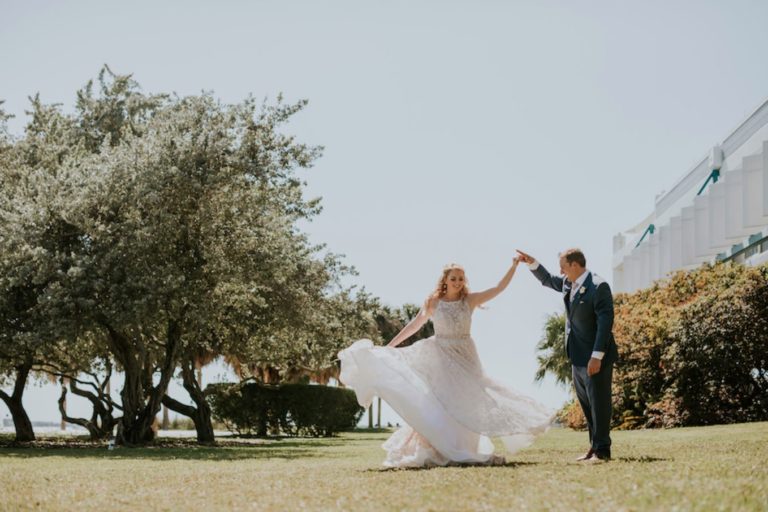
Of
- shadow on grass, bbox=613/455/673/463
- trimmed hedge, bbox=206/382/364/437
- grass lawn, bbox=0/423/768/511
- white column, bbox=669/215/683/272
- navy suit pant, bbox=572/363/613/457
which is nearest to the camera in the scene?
grass lawn, bbox=0/423/768/511

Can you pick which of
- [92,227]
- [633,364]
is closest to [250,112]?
[92,227]

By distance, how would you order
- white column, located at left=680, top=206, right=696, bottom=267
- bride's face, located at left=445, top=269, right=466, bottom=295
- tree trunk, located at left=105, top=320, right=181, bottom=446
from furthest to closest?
white column, located at left=680, top=206, right=696, bottom=267 < tree trunk, located at left=105, top=320, right=181, bottom=446 < bride's face, located at left=445, top=269, right=466, bottom=295

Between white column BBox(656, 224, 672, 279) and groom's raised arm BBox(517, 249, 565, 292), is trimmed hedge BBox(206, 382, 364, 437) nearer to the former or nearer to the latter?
white column BBox(656, 224, 672, 279)

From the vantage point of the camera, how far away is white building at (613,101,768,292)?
34.2 m

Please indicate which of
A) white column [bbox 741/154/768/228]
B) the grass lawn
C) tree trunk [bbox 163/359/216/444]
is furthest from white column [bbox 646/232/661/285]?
the grass lawn

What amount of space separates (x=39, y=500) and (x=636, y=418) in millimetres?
22524

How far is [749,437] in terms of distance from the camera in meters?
15.9

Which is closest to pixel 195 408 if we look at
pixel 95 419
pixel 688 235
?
pixel 95 419

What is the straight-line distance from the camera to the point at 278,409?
3934 cm

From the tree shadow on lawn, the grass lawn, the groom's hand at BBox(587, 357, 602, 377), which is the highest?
the groom's hand at BBox(587, 357, 602, 377)

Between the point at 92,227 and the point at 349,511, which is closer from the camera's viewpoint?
the point at 349,511

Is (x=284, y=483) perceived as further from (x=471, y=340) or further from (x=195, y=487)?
(x=471, y=340)

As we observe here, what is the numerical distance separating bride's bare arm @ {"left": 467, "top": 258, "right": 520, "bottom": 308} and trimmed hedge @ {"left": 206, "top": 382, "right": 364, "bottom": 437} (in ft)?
87.7

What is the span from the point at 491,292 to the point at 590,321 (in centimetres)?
136
